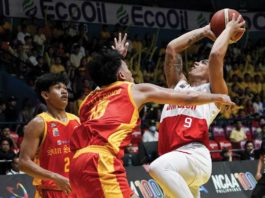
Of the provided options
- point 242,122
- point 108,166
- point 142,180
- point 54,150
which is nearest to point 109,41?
point 242,122

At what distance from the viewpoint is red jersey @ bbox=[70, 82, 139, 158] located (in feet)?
13.7

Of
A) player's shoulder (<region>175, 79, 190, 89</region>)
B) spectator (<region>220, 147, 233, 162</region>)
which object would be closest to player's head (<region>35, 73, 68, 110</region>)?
player's shoulder (<region>175, 79, 190, 89</region>)

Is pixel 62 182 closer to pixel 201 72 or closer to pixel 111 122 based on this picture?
pixel 111 122

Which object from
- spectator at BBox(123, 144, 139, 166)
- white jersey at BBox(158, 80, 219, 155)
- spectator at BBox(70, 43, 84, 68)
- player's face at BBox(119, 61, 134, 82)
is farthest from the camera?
spectator at BBox(70, 43, 84, 68)

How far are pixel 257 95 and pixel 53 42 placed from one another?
20.4ft

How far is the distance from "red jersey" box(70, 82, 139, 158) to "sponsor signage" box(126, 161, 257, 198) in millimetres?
7057

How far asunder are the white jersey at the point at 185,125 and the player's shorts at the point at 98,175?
163 cm

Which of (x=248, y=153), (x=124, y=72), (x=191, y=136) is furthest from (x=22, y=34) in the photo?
(x=124, y=72)

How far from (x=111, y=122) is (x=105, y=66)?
1.22ft

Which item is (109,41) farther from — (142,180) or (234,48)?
(142,180)

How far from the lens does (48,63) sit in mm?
15602

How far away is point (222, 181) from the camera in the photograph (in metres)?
12.5

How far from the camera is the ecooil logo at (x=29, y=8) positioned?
18.2 metres

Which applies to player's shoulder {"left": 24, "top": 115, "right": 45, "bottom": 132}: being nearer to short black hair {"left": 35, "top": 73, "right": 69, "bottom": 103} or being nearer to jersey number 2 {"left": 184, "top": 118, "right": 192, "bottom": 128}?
short black hair {"left": 35, "top": 73, "right": 69, "bottom": 103}
